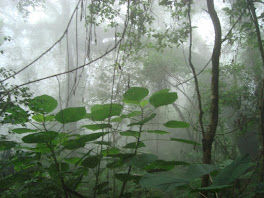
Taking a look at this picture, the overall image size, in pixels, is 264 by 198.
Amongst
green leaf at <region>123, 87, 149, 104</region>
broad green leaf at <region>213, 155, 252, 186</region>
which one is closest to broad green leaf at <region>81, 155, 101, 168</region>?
green leaf at <region>123, 87, 149, 104</region>

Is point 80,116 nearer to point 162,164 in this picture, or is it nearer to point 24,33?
point 162,164

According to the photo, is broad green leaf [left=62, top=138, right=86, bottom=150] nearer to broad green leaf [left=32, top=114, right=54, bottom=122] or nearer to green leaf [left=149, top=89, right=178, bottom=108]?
broad green leaf [left=32, top=114, right=54, bottom=122]

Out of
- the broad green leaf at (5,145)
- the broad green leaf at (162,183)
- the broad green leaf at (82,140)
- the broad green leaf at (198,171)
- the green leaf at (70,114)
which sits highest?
the green leaf at (70,114)

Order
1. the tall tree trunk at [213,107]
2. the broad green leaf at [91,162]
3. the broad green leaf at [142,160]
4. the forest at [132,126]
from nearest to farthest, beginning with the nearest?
the broad green leaf at [142,160] → the forest at [132,126] → the broad green leaf at [91,162] → the tall tree trunk at [213,107]

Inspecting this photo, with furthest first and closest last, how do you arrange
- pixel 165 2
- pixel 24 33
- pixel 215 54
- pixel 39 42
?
Result: pixel 24 33, pixel 39 42, pixel 165 2, pixel 215 54

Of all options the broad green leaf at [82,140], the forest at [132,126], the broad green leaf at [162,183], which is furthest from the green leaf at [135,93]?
the broad green leaf at [162,183]

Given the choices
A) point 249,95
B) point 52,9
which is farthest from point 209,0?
point 52,9

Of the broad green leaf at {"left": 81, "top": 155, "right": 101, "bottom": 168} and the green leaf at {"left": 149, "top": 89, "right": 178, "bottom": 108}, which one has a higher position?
the green leaf at {"left": 149, "top": 89, "right": 178, "bottom": 108}

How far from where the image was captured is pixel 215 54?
142 cm

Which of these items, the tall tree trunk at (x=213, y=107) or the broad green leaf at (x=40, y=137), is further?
the tall tree trunk at (x=213, y=107)

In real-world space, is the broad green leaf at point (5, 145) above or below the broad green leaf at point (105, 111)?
below

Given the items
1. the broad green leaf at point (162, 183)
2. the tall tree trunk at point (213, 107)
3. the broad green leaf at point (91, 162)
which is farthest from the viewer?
the tall tree trunk at point (213, 107)

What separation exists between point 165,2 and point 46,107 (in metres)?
1.87

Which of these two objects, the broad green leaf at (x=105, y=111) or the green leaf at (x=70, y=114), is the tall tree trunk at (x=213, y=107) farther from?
the green leaf at (x=70, y=114)
